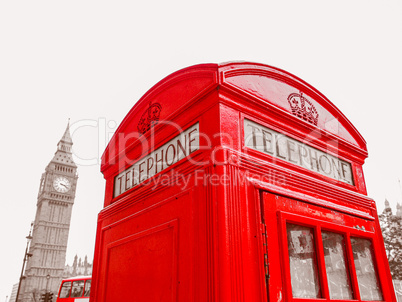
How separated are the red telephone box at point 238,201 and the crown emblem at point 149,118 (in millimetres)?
13

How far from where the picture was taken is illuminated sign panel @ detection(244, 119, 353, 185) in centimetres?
242

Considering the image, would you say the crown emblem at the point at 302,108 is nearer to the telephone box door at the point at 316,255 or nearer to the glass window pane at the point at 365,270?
the telephone box door at the point at 316,255

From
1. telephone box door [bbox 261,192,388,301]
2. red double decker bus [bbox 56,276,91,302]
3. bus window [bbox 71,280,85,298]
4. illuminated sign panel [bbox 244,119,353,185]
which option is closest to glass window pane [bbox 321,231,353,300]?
telephone box door [bbox 261,192,388,301]

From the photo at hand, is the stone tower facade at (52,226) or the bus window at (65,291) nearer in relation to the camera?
the bus window at (65,291)

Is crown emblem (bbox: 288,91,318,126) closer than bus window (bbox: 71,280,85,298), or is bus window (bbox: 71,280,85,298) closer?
crown emblem (bbox: 288,91,318,126)

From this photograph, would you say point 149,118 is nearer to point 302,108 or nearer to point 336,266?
point 302,108

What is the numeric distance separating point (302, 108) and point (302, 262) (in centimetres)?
139

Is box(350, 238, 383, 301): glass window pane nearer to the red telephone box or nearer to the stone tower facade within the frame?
the red telephone box

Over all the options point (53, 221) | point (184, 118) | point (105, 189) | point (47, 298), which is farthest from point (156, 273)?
point (53, 221)

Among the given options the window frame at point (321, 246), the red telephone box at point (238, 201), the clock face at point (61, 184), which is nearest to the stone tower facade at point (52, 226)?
the clock face at point (61, 184)

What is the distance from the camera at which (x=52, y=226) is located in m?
78.8

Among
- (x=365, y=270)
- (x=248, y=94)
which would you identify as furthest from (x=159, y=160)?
(x=365, y=270)

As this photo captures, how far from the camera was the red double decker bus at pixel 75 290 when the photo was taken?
63.6ft

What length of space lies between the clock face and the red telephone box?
3448 inches
